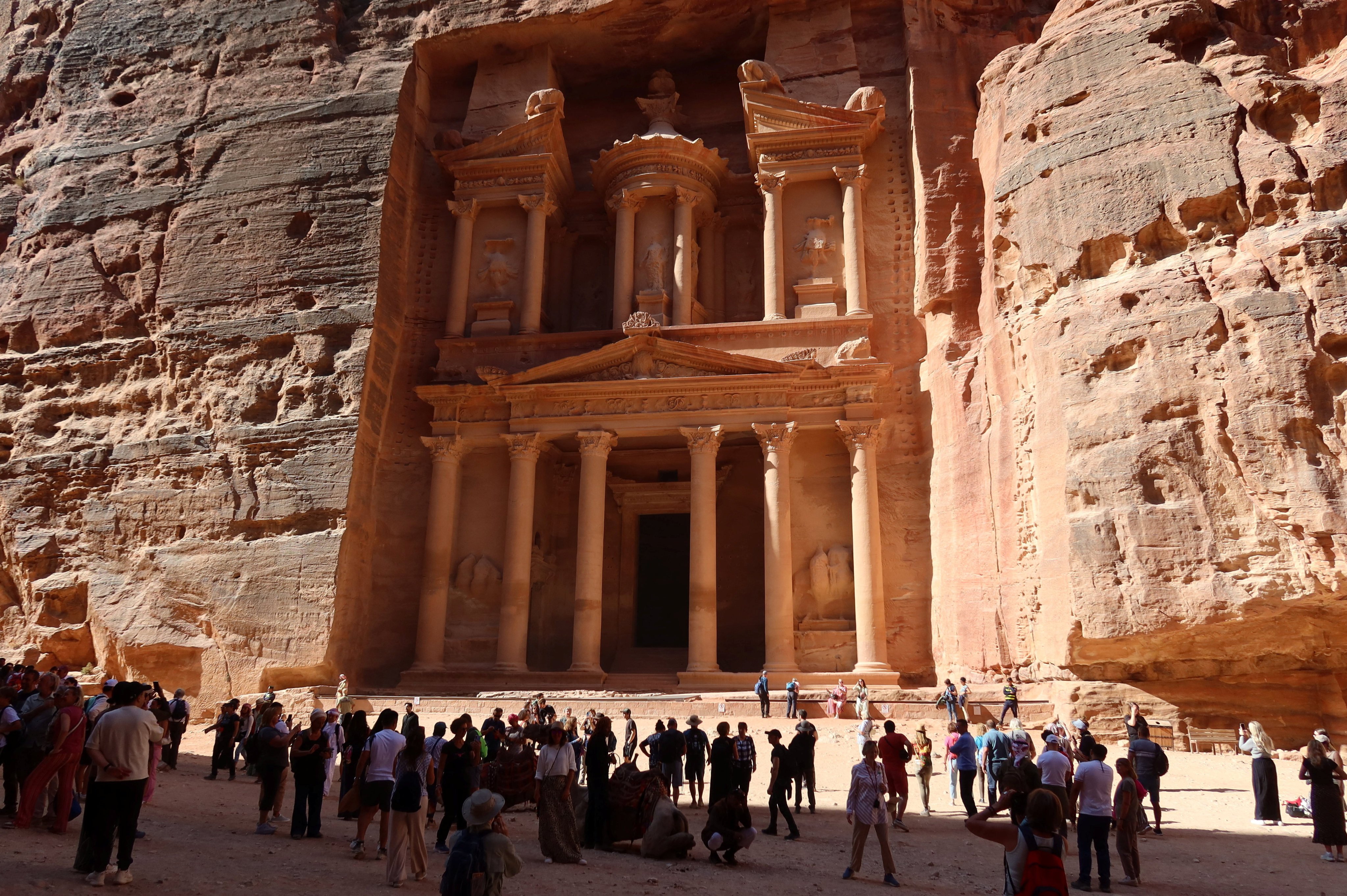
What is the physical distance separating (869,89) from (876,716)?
15816mm

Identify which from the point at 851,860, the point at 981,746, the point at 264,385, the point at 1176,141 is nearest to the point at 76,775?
the point at 851,860

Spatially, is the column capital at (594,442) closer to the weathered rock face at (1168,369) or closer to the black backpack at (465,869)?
the weathered rock face at (1168,369)

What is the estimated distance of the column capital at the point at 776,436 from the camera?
72.0ft

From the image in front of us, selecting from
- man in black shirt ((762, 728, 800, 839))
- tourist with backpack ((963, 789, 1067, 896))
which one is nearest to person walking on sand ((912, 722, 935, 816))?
man in black shirt ((762, 728, 800, 839))

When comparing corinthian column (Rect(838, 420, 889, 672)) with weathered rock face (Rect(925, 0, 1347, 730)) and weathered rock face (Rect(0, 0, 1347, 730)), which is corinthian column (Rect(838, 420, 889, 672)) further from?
weathered rock face (Rect(925, 0, 1347, 730))

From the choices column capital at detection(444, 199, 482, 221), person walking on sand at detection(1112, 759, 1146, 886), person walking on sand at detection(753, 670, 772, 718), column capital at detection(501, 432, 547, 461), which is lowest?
person walking on sand at detection(1112, 759, 1146, 886)

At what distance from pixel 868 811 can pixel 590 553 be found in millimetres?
14578

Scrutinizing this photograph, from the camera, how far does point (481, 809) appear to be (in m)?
5.17

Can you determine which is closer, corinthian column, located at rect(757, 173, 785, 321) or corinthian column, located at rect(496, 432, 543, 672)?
corinthian column, located at rect(496, 432, 543, 672)

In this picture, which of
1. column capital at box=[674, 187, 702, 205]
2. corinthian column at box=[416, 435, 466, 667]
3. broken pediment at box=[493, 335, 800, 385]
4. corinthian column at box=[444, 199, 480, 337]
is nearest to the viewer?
corinthian column at box=[416, 435, 466, 667]

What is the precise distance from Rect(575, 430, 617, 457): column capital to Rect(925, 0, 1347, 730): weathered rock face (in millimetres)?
8098

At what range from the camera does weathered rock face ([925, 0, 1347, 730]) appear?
14188mm

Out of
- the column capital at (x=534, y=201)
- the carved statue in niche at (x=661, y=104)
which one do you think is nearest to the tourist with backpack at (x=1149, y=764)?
the column capital at (x=534, y=201)

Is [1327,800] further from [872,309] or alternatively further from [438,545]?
[438,545]
